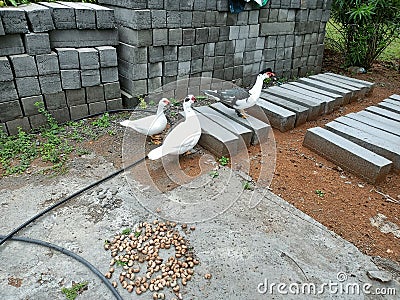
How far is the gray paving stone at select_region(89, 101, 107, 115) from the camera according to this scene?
12.8 feet

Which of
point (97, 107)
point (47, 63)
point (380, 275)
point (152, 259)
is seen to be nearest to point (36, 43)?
point (47, 63)

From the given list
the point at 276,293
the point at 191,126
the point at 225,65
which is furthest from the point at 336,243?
the point at 225,65

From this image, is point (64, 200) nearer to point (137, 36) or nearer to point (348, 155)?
point (137, 36)

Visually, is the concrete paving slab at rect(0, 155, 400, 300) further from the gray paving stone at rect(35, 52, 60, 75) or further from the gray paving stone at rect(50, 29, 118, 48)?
the gray paving stone at rect(50, 29, 118, 48)

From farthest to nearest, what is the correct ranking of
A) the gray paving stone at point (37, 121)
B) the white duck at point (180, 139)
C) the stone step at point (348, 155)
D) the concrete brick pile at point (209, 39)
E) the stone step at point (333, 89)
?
the stone step at point (333, 89) < the concrete brick pile at point (209, 39) < the gray paving stone at point (37, 121) < the stone step at point (348, 155) < the white duck at point (180, 139)

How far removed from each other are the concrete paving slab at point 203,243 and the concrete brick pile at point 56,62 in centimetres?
116

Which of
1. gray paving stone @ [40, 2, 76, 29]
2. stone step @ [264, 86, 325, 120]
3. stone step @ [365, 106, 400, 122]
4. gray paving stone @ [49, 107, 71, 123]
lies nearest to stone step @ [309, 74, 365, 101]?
stone step @ [365, 106, 400, 122]

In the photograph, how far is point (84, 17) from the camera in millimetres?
3506

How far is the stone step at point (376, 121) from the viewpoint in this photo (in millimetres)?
3598

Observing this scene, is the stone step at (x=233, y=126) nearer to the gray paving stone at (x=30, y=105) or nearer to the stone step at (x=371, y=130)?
the stone step at (x=371, y=130)

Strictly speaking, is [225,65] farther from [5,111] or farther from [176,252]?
[176,252]

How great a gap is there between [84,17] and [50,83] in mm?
852

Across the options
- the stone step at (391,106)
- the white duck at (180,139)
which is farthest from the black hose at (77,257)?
the stone step at (391,106)

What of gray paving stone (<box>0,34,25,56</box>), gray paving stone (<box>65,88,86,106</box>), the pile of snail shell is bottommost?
the pile of snail shell
